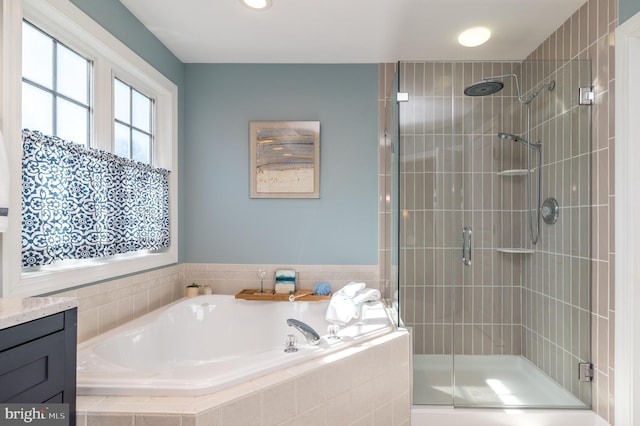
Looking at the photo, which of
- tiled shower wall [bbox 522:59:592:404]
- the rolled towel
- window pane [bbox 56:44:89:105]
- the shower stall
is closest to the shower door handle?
the shower stall

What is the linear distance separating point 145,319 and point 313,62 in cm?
222

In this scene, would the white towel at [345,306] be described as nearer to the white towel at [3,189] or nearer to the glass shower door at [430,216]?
the glass shower door at [430,216]

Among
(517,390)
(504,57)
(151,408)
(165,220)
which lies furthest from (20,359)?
(504,57)

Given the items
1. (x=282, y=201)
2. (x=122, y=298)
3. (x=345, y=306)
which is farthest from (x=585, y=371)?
(x=122, y=298)

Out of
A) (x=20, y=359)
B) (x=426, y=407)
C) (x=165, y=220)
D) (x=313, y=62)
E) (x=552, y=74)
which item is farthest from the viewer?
(x=313, y=62)

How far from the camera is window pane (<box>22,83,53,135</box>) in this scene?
1535mm

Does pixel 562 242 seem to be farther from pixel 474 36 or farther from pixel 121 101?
pixel 121 101

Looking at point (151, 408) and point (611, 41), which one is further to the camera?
point (611, 41)

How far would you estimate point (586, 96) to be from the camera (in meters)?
2.01

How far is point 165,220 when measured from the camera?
8.51 feet

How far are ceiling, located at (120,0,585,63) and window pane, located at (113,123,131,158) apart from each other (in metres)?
0.70

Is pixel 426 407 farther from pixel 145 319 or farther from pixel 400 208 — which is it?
pixel 145 319

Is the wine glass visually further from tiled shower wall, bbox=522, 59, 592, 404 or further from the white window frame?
tiled shower wall, bbox=522, 59, 592, 404
